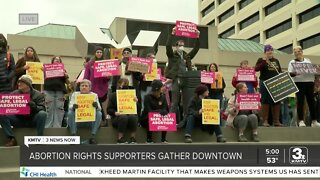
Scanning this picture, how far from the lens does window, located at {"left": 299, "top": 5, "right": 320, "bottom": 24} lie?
51.6 m

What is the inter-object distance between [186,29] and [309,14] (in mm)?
46494

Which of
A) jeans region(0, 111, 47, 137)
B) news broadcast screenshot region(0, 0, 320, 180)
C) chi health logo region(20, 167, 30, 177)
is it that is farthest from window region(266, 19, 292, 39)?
chi health logo region(20, 167, 30, 177)

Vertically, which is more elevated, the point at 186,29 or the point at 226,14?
the point at 226,14

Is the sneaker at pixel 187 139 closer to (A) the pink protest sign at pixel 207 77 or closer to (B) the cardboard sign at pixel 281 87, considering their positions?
(A) the pink protest sign at pixel 207 77

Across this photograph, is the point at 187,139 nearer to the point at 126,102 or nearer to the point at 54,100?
the point at 126,102

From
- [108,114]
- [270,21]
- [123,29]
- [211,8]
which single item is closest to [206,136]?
[108,114]

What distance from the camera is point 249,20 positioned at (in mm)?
66438

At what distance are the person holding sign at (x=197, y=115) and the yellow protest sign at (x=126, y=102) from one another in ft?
3.45

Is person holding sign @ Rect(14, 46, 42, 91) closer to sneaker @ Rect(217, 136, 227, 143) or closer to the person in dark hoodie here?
the person in dark hoodie

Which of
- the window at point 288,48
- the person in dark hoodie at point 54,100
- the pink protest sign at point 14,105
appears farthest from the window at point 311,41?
the pink protest sign at point 14,105

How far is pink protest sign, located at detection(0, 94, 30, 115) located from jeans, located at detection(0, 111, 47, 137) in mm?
157

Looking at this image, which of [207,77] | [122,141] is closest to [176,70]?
[207,77]

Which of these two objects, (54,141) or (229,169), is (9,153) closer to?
(54,141)

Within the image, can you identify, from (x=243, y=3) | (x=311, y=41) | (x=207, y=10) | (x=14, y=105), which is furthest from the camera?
(x=207, y=10)
